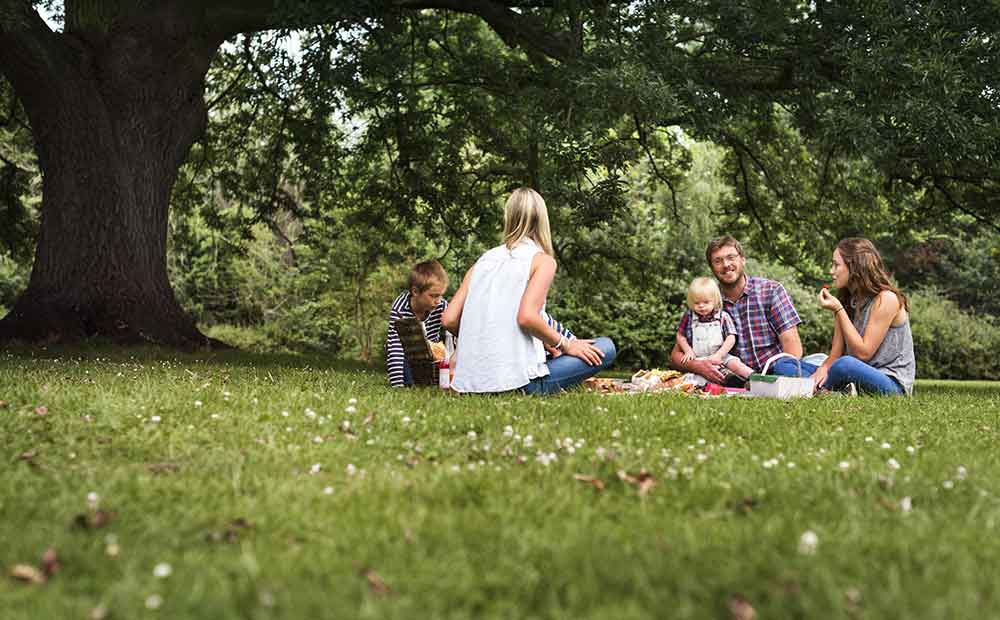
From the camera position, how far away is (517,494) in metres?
3.49

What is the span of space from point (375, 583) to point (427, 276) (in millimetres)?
5339

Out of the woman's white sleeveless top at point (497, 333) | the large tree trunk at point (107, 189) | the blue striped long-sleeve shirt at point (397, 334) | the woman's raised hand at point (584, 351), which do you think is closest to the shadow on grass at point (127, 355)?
the large tree trunk at point (107, 189)

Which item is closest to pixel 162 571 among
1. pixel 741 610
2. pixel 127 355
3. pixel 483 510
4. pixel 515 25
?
pixel 483 510

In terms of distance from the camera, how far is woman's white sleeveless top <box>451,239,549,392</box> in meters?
6.73

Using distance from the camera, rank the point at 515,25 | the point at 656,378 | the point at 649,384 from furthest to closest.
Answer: the point at 515,25 < the point at 656,378 < the point at 649,384

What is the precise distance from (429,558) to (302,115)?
13791mm

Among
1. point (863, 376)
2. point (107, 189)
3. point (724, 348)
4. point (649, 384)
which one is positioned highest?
point (107, 189)

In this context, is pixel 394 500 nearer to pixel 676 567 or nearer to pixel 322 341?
pixel 676 567

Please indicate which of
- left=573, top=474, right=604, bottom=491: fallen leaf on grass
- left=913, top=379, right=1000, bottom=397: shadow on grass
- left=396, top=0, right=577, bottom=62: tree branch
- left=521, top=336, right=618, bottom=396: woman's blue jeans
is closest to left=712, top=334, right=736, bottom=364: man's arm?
left=521, top=336, right=618, bottom=396: woman's blue jeans

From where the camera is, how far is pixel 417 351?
7.46 metres

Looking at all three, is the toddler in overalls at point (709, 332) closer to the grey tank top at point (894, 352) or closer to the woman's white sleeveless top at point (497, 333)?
the grey tank top at point (894, 352)

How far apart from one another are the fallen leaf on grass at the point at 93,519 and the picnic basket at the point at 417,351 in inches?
163

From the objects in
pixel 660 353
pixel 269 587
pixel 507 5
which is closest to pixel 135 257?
pixel 507 5

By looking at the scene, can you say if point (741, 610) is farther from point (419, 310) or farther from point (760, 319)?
point (760, 319)
